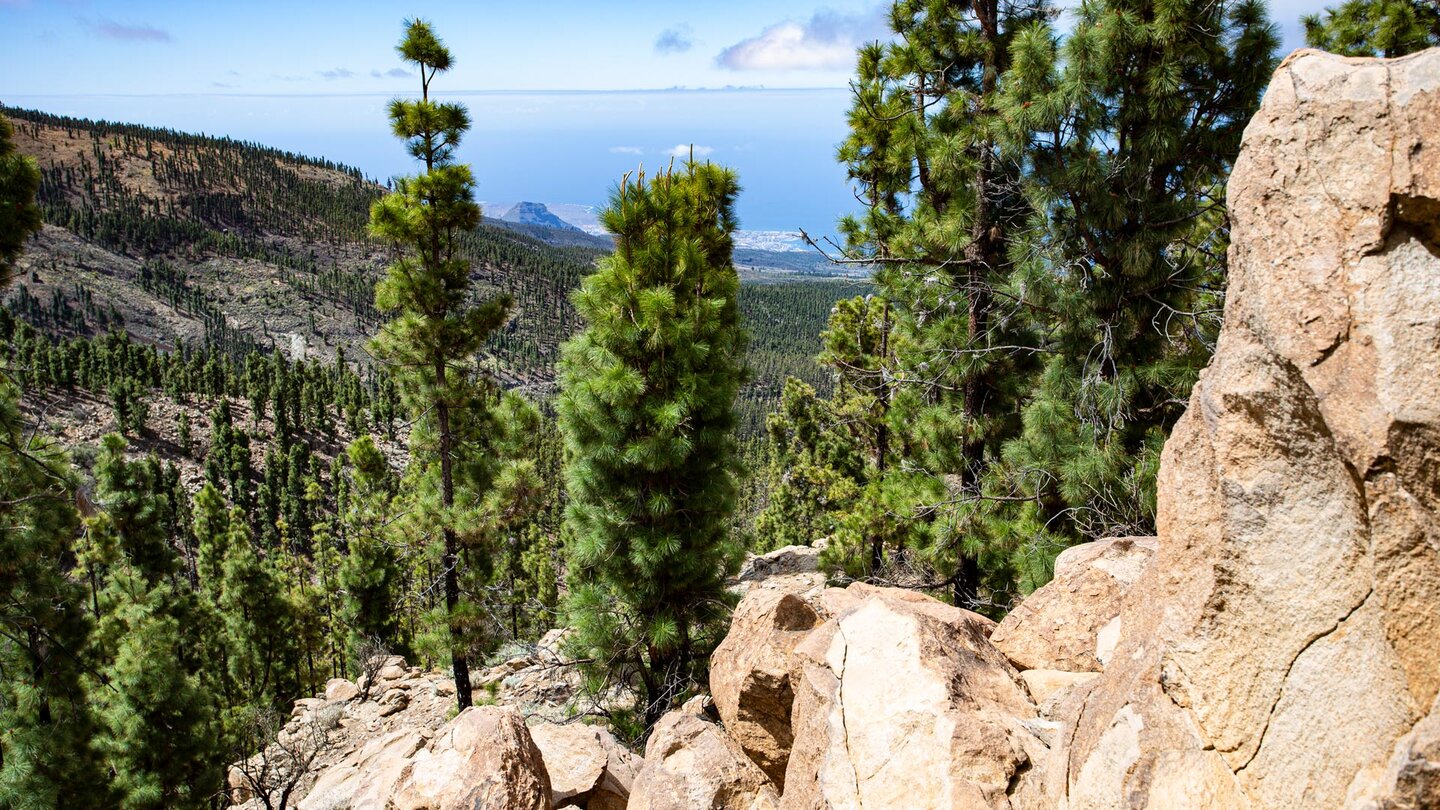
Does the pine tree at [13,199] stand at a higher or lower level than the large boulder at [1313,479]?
higher

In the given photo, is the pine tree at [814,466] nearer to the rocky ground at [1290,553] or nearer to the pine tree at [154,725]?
the rocky ground at [1290,553]

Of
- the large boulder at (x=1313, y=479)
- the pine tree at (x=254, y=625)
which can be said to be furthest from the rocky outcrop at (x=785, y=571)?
the pine tree at (x=254, y=625)

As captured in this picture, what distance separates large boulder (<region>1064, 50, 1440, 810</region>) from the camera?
2.80 metres

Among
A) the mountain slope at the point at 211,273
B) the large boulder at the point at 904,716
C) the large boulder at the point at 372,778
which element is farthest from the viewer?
the mountain slope at the point at 211,273

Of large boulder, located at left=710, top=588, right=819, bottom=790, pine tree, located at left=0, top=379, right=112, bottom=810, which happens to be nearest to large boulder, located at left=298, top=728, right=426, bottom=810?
large boulder, located at left=710, top=588, right=819, bottom=790

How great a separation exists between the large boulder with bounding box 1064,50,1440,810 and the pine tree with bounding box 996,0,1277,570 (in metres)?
4.53

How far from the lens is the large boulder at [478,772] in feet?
20.7

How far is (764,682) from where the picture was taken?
6.65 m

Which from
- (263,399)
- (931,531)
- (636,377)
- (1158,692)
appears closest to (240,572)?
(636,377)

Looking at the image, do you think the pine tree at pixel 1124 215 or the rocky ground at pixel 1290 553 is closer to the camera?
the rocky ground at pixel 1290 553

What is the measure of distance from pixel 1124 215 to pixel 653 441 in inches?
237

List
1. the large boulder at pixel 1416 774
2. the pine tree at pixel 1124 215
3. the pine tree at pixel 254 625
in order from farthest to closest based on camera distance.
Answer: the pine tree at pixel 254 625, the pine tree at pixel 1124 215, the large boulder at pixel 1416 774

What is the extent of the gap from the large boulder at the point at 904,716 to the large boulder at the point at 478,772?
2.43m

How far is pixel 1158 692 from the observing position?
12.1 ft
